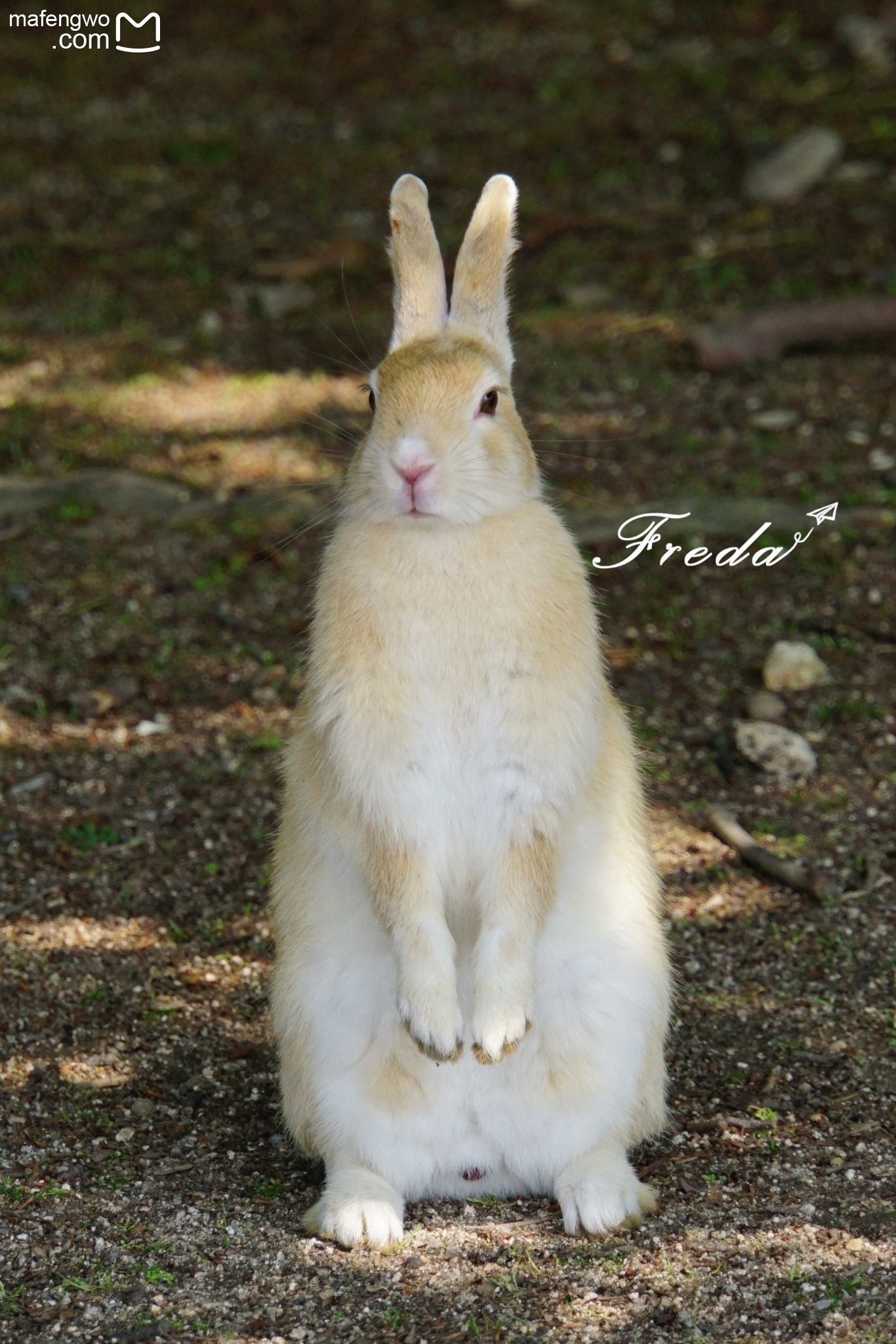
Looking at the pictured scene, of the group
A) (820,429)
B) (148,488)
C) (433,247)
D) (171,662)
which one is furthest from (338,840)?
(820,429)

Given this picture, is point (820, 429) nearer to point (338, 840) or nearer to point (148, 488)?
point (148, 488)

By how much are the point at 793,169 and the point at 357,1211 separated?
7088 millimetres

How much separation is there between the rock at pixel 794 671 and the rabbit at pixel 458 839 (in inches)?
83.3

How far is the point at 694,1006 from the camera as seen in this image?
4.72 meters

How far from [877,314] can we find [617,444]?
4.70 ft

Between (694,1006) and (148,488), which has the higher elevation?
(148,488)

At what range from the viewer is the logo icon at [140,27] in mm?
11109

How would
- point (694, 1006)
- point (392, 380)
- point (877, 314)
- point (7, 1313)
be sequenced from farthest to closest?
point (877, 314), point (694, 1006), point (392, 380), point (7, 1313)

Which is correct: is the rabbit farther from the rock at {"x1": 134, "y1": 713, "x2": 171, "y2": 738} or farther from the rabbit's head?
the rock at {"x1": 134, "y1": 713, "x2": 171, "y2": 738}

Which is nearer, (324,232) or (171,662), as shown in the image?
(171,662)

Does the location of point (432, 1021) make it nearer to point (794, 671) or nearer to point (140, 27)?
point (794, 671)

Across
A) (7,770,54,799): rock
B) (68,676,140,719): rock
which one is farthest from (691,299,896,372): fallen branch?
(7,770,54,799): rock

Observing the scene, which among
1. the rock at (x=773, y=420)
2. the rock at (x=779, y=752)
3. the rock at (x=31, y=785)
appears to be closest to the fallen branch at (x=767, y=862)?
the rock at (x=779, y=752)

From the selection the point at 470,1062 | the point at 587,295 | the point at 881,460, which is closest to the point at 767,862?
the point at 470,1062
